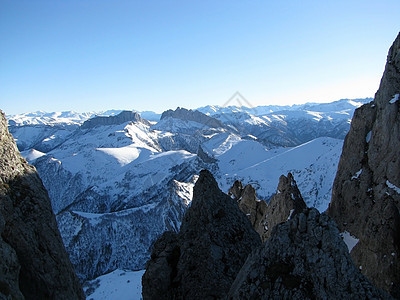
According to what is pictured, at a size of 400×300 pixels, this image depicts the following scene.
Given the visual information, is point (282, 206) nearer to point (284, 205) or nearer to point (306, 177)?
point (284, 205)

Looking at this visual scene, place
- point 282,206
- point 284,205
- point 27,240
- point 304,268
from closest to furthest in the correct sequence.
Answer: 1. point 304,268
2. point 27,240
3. point 284,205
4. point 282,206

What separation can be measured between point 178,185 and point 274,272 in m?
143

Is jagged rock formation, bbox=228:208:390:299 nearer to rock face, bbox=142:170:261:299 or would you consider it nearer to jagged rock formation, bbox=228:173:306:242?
rock face, bbox=142:170:261:299

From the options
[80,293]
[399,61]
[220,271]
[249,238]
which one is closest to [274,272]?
[220,271]

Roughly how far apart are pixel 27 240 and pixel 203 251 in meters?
8.59

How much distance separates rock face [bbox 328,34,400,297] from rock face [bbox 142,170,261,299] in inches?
483

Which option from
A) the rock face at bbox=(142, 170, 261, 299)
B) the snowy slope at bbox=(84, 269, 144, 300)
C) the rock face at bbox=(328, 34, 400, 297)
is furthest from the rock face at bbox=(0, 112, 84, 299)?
the snowy slope at bbox=(84, 269, 144, 300)

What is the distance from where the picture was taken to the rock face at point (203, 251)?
13.4 metres

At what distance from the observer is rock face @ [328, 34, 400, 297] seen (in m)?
21.5

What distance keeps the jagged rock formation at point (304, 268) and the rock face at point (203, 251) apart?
3.23m

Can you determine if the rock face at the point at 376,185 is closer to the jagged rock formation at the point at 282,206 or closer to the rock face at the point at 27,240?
the jagged rock formation at the point at 282,206

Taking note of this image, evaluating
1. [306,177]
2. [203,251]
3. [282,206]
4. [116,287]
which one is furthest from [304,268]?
[306,177]

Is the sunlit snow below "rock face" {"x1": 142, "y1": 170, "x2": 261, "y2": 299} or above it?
above

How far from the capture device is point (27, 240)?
13.8 meters
